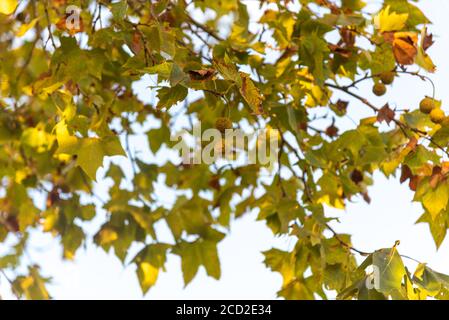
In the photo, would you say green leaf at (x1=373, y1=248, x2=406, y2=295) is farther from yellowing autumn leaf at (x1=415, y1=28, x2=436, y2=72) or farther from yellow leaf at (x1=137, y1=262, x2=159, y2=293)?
yellow leaf at (x1=137, y1=262, x2=159, y2=293)

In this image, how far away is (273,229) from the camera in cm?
204

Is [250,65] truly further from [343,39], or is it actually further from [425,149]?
[425,149]

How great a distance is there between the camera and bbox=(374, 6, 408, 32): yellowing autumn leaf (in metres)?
1.82

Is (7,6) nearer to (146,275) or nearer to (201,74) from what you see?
(201,74)

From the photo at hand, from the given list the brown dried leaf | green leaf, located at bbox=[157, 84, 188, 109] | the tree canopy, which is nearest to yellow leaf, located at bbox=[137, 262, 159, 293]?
the tree canopy

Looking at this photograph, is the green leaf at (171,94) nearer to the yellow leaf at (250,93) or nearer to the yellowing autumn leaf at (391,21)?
the yellow leaf at (250,93)

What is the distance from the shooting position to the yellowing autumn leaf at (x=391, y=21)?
182 centimetres

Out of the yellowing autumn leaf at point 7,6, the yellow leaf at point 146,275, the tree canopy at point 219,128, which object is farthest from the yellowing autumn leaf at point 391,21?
the yellow leaf at point 146,275

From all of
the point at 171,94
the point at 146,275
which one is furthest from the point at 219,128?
the point at 146,275

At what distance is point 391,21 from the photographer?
1.83m

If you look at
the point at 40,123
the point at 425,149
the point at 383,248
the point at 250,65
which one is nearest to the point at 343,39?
the point at 250,65

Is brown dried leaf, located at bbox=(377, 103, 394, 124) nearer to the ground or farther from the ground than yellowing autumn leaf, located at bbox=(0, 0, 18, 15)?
nearer to the ground

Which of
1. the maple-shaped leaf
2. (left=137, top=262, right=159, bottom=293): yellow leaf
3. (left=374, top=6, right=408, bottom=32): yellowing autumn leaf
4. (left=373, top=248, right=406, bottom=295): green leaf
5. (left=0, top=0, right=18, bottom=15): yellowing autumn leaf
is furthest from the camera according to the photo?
(left=137, top=262, right=159, bottom=293): yellow leaf

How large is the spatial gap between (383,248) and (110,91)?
4.00 ft
